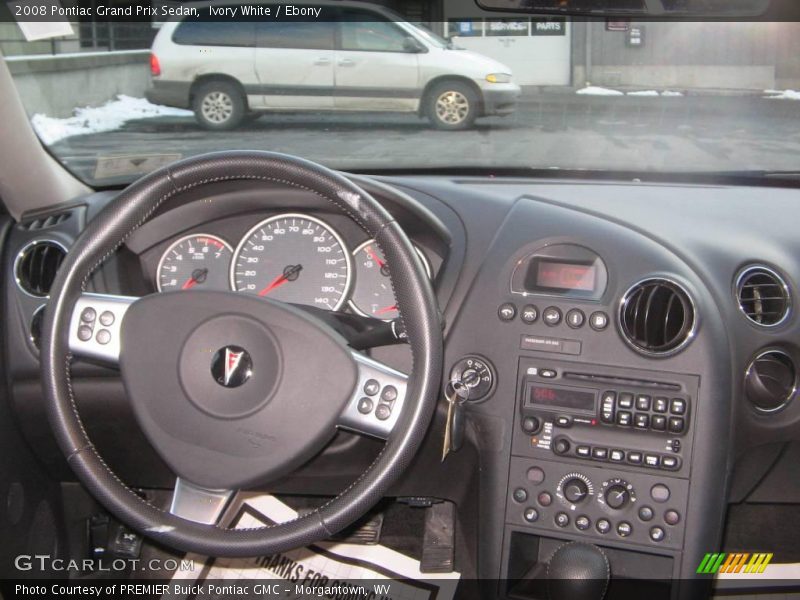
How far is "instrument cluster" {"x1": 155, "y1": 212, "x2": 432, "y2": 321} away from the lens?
8.03 feet

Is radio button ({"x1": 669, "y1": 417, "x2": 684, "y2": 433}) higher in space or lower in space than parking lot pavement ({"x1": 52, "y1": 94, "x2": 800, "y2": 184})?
lower

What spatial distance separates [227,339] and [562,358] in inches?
35.0

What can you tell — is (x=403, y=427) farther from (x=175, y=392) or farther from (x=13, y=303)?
(x=13, y=303)

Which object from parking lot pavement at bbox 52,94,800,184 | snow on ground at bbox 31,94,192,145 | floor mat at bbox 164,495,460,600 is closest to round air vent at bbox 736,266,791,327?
parking lot pavement at bbox 52,94,800,184

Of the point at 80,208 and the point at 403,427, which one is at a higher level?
the point at 80,208

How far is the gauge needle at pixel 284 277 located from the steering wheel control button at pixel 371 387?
2.11ft

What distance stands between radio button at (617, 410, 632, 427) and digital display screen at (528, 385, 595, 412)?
0.07m

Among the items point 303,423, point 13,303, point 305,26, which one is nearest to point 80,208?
point 13,303

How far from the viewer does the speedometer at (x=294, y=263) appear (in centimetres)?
245

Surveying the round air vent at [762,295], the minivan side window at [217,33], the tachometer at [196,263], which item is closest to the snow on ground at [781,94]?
the round air vent at [762,295]

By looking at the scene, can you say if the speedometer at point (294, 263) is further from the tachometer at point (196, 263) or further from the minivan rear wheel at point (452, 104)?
the minivan rear wheel at point (452, 104)

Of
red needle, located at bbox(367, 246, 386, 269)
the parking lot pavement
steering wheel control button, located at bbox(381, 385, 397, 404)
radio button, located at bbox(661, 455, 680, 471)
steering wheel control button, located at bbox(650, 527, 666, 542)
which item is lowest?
steering wheel control button, located at bbox(650, 527, 666, 542)

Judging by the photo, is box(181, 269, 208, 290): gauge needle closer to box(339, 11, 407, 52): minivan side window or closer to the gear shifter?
box(339, 11, 407, 52): minivan side window

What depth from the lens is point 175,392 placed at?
192 centimetres
